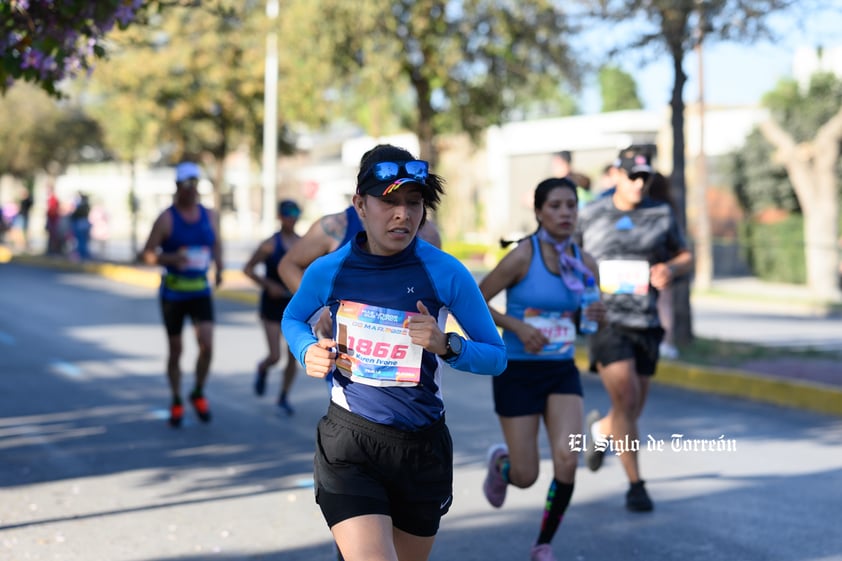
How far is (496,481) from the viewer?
6594mm

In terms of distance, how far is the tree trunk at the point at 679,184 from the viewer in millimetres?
14305

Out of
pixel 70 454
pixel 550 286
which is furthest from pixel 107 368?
pixel 550 286

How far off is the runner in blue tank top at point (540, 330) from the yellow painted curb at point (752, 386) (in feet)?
17.7

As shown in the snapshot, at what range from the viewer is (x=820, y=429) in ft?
33.1

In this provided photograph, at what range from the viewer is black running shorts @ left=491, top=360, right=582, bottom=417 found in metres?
6.20

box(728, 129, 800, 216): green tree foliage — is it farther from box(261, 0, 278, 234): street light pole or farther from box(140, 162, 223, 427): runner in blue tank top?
box(140, 162, 223, 427): runner in blue tank top

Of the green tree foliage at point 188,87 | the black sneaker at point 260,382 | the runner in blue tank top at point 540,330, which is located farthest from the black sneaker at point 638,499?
the green tree foliage at point 188,87

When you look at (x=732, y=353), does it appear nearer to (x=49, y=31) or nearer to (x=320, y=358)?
(x=49, y=31)

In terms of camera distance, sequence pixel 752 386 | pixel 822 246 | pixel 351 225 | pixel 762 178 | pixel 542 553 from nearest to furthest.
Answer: pixel 542 553, pixel 351 225, pixel 752 386, pixel 822 246, pixel 762 178

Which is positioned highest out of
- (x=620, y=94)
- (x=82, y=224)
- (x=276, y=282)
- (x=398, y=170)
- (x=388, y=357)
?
(x=620, y=94)

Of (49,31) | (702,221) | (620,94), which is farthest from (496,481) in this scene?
(620,94)

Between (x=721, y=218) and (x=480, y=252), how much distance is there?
323 inches

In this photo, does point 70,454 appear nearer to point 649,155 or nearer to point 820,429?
point 649,155

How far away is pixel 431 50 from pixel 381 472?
63.6 feet
